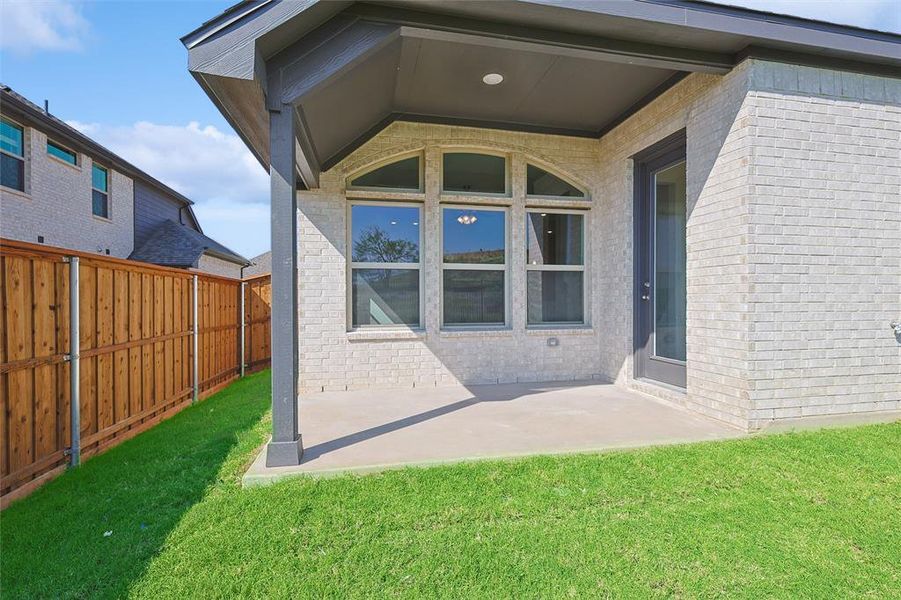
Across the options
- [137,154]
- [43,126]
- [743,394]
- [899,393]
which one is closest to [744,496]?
[743,394]

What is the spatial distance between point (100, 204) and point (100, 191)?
1.11 ft

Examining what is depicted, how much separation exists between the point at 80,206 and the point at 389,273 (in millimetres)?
9557

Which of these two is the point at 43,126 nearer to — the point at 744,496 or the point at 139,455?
the point at 139,455

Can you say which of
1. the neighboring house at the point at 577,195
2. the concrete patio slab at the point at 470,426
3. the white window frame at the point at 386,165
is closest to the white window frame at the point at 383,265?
the neighboring house at the point at 577,195

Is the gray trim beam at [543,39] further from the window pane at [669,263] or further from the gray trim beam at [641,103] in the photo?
the window pane at [669,263]

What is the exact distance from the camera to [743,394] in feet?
12.8

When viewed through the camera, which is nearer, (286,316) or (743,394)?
(286,316)

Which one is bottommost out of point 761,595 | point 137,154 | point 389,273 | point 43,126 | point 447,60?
point 761,595

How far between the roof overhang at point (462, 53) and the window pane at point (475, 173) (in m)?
0.83

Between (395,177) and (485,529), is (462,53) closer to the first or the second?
(395,177)

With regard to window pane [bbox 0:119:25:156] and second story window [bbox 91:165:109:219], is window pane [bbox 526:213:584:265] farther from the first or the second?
second story window [bbox 91:165:109:219]

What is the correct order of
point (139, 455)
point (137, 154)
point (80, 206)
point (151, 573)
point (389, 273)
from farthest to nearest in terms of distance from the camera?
point (137, 154), point (80, 206), point (389, 273), point (139, 455), point (151, 573)

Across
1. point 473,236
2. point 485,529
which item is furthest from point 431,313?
point 485,529

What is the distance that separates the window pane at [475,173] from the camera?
6.10 m
